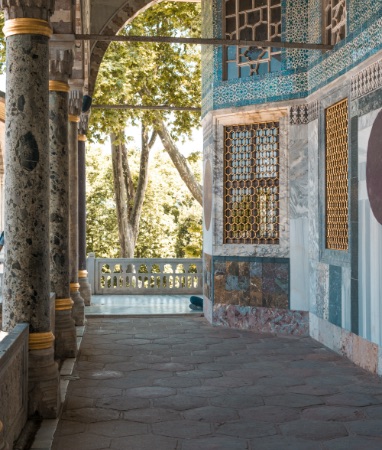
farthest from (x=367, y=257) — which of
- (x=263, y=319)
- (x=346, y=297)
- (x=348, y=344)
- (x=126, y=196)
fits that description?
(x=126, y=196)

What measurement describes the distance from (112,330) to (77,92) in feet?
11.4

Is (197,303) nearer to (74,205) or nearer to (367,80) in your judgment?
(74,205)

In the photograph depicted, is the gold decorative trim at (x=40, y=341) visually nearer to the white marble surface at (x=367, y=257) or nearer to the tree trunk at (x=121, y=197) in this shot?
the white marble surface at (x=367, y=257)

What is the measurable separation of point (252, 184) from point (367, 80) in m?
3.13

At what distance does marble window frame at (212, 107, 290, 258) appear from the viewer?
9.87m

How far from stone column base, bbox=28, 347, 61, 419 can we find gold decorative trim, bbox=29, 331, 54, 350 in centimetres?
3

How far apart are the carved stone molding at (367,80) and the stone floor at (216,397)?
292 centimetres

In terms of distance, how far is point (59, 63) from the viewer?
7719 mm

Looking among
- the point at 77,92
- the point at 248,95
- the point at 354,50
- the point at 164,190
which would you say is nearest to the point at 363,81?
the point at 354,50

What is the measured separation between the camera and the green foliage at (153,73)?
59.8 ft

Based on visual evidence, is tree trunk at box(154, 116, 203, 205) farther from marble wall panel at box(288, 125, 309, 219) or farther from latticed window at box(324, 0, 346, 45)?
latticed window at box(324, 0, 346, 45)

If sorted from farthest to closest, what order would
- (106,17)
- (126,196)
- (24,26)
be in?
(126,196) < (106,17) < (24,26)

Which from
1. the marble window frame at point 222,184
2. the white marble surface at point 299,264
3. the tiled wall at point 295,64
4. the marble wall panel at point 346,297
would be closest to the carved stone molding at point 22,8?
the tiled wall at point 295,64

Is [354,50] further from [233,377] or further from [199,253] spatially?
[199,253]
